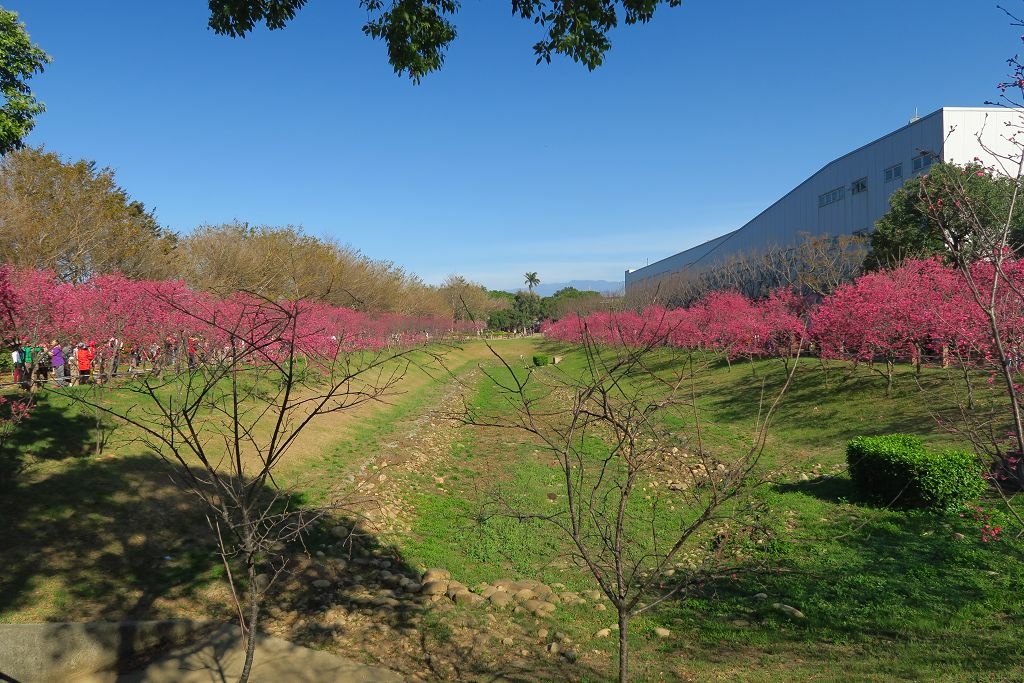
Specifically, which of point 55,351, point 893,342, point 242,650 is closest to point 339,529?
point 242,650

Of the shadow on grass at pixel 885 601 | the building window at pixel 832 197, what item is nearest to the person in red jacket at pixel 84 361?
the shadow on grass at pixel 885 601

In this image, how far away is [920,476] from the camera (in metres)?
9.70

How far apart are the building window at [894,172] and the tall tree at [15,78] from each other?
36498 mm

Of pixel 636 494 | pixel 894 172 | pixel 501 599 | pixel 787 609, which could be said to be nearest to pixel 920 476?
pixel 787 609

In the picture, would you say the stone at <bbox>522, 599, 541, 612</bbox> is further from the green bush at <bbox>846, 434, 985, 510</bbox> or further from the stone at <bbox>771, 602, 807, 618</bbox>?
the green bush at <bbox>846, 434, 985, 510</bbox>

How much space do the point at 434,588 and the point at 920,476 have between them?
24.3 ft

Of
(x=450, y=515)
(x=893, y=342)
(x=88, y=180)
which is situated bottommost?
(x=450, y=515)

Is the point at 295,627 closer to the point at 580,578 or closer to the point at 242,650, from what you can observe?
the point at 242,650

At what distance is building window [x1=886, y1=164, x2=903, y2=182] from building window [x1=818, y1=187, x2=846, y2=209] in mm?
4288

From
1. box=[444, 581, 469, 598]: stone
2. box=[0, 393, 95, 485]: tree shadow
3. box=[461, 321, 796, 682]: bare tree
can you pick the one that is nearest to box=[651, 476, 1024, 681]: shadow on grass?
box=[461, 321, 796, 682]: bare tree

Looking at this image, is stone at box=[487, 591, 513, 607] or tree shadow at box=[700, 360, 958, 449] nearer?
stone at box=[487, 591, 513, 607]

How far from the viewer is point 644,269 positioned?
8581cm

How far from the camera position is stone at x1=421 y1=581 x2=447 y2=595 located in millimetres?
8141

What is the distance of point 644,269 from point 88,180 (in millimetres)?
67337
